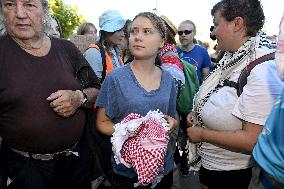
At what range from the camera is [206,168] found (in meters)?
2.41

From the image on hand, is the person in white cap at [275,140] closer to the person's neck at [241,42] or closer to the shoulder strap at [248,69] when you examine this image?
the shoulder strap at [248,69]

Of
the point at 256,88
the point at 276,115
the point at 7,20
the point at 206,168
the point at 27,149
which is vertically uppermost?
the point at 7,20

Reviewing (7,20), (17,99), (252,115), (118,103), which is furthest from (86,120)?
(252,115)

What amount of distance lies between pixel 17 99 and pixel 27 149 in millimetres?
364

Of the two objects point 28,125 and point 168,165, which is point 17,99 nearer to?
point 28,125

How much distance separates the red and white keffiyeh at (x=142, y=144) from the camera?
194cm

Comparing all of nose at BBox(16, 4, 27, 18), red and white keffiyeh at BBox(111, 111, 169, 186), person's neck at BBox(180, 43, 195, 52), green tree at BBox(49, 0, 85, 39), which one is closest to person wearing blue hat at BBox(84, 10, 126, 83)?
nose at BBox(16, 4, 27, 18)

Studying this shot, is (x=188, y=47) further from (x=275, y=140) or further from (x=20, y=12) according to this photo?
(x=275, y=140)

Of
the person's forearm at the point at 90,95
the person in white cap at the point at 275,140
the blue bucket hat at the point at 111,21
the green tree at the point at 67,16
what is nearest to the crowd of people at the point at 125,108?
the person's forearm at the point at 90,95

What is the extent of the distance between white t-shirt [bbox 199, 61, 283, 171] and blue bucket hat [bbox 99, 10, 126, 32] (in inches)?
89.2

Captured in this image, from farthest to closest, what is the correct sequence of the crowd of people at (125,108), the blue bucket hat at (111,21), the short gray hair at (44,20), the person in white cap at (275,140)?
the blue bucket hat at (111,21), the short gray hair at (44,20), the crowd of people at (125,108), the person in white cap at (275,140)

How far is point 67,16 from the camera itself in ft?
136

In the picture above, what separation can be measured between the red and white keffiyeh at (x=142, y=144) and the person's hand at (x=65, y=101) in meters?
0.44

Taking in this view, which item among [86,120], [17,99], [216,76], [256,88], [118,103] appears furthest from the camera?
[86,120]
